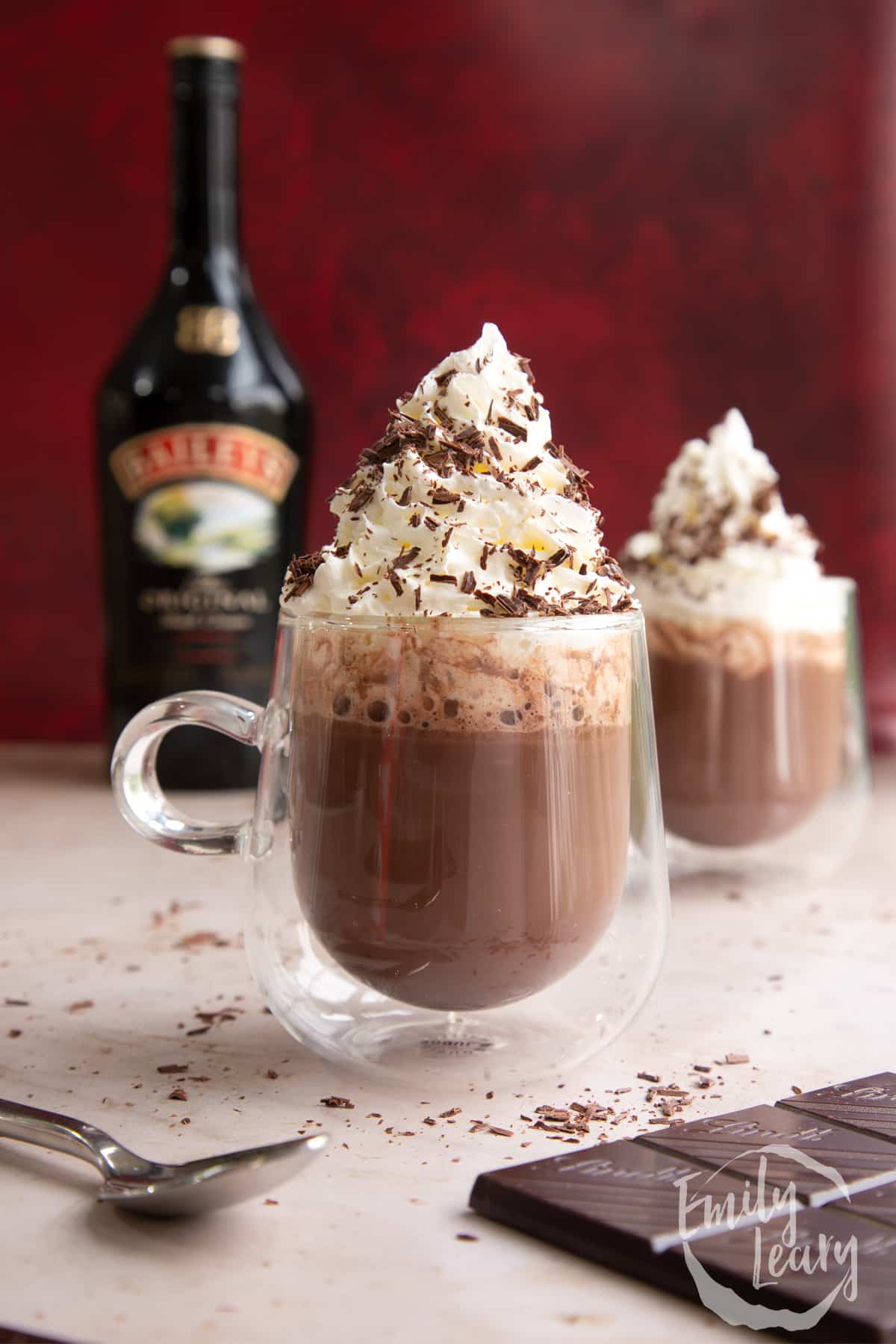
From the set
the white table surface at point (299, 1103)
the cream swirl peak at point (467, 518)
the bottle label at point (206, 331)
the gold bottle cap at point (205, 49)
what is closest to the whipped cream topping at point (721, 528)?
the white table surface at point (299, 1103)

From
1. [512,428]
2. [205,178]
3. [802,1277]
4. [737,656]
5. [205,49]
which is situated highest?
[205,49]

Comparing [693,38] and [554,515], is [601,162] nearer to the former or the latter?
[693,38]

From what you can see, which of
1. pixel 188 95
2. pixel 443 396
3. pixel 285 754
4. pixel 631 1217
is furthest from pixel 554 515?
pixel 188 95

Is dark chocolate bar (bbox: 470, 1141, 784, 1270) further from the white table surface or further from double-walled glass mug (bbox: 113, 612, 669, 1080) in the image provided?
double-walled glass mug (bbox: 113, 612, 669, 1080)

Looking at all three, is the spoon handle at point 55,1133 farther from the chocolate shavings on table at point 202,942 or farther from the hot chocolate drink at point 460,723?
the chocolate shavings on table at point 202,942

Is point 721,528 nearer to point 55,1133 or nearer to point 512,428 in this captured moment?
point 512,428

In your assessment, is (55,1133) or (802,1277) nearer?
(802,1277)
